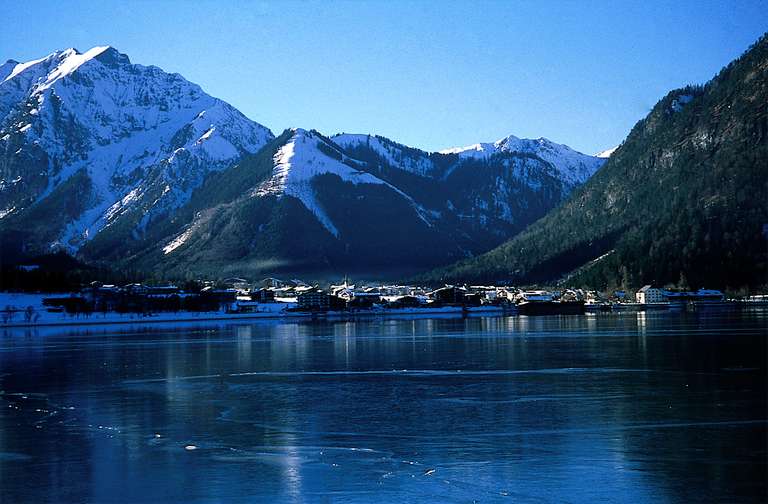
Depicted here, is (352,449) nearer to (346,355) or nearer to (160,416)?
(160,416)

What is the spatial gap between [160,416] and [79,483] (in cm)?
1432

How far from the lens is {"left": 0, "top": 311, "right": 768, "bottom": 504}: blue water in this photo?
29.9 m

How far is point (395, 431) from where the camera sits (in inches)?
1560

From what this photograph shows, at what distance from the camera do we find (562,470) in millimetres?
31656

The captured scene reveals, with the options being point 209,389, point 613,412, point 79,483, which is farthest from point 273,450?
point 209,389

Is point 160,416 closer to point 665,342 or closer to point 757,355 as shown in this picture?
point 757,355

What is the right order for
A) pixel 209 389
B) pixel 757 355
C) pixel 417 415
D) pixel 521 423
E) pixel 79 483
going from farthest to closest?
pixel 757 355 → pixel 209 389 → pixel 417 415 → pixel 521 423 → pixel 79 483

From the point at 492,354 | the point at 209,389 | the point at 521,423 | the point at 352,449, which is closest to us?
the point at 352,449

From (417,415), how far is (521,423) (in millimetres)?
5219

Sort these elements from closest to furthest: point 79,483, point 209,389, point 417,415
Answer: point 79,483
point 417,415
point 209,389

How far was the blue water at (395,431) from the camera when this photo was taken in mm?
29922

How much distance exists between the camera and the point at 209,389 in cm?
5694

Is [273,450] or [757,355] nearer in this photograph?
[273,450]

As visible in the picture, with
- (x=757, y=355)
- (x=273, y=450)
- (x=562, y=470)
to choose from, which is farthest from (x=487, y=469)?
(x=757, y=355)
